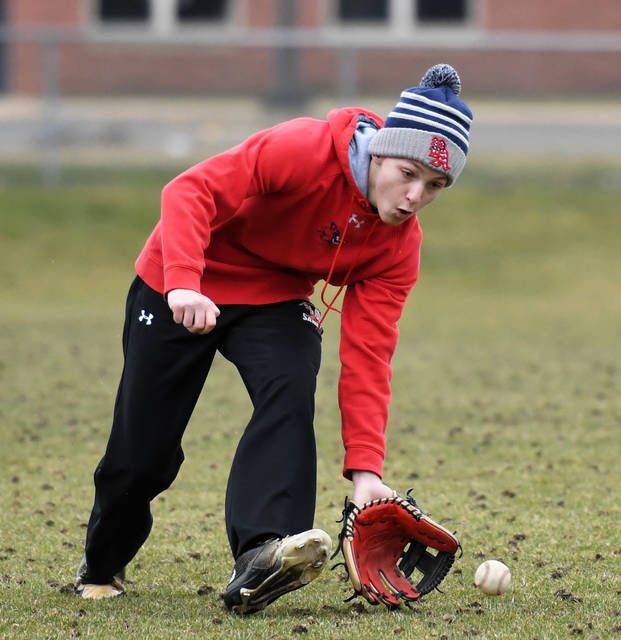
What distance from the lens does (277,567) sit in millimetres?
4098

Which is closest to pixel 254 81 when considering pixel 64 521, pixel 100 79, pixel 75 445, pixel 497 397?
pixel 100 79

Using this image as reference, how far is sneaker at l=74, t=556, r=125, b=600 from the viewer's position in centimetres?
471

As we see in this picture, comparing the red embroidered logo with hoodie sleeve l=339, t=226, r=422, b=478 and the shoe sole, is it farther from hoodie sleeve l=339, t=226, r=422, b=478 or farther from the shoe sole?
the shoe sole

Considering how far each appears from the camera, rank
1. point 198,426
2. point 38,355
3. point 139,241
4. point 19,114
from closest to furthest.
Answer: point 198,426 < point 38,355 < point 139,241 < point 19,114

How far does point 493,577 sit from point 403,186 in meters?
1.28

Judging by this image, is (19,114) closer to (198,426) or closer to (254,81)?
(254,81)

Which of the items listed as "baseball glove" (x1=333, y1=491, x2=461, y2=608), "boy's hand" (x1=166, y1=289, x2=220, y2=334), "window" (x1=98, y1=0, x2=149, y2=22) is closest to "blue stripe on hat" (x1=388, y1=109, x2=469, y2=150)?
"boy's hand" (x1=166, y1=289, x2=220, y2=334)

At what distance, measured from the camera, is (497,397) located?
9.10 meters

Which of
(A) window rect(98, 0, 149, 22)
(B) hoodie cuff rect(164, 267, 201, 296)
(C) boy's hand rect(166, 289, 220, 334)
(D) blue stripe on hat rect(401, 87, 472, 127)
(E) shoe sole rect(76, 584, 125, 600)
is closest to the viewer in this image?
(C) boy's hand rect(166, 289, 220, 334)

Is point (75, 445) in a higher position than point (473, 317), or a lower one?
higher

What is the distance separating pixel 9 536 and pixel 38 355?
509 cm

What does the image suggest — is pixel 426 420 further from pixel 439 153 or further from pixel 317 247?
pixel 439 153

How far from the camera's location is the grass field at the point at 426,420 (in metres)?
4.52

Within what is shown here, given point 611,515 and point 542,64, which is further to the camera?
point 542,64
